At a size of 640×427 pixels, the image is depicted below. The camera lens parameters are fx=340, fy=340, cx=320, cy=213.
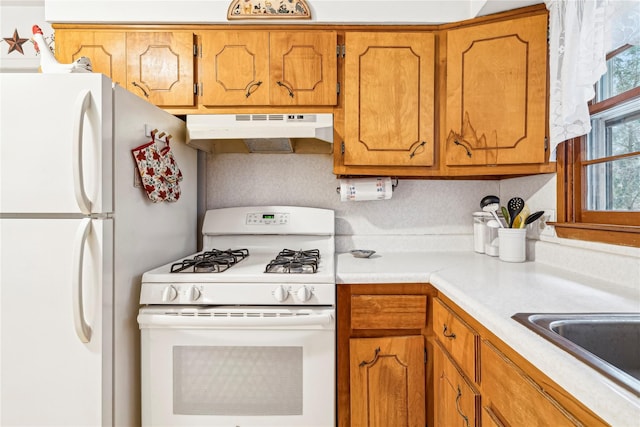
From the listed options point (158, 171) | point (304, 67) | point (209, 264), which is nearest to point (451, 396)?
point (209, 264)

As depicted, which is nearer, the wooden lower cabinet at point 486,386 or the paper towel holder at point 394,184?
the wooden lower cabinet at point 486,386

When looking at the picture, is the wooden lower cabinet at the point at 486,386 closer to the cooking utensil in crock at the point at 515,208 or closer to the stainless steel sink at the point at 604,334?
the stainless steel sink at the point at 604,334

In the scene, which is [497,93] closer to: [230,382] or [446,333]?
[446,333]

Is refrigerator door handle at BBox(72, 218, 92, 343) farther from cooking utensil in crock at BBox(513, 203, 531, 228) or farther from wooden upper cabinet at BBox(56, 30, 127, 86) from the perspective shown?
cooking utensil in crock at BBox(513, 203, 531, 228)

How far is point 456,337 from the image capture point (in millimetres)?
1157

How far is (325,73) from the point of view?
1.74m

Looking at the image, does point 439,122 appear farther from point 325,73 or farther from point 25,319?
point 25,319

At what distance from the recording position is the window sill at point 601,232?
117 centimetres

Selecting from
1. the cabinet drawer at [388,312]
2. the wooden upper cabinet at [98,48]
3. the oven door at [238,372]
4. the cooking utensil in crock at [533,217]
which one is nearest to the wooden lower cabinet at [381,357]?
the cabinet drawer at [388,312]

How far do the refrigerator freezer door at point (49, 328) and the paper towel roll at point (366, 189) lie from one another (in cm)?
118

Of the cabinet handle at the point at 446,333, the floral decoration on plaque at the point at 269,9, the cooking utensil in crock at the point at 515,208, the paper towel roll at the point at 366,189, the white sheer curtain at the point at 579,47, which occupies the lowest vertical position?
the cabinet handle at the point at 446,333

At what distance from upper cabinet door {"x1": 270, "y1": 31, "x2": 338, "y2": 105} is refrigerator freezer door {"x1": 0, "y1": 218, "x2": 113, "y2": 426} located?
107 cm

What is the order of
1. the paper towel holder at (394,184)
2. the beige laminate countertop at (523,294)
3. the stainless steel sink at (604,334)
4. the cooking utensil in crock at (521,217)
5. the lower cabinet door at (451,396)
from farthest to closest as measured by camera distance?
the paper towel holder at (394,184), the cooking utensil in crock at (521,217), the lower cabinet door at (451,396), the stainless steel sink at (604,334), the beige laminate countertop at (523,294)

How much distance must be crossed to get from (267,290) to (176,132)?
962 mm
